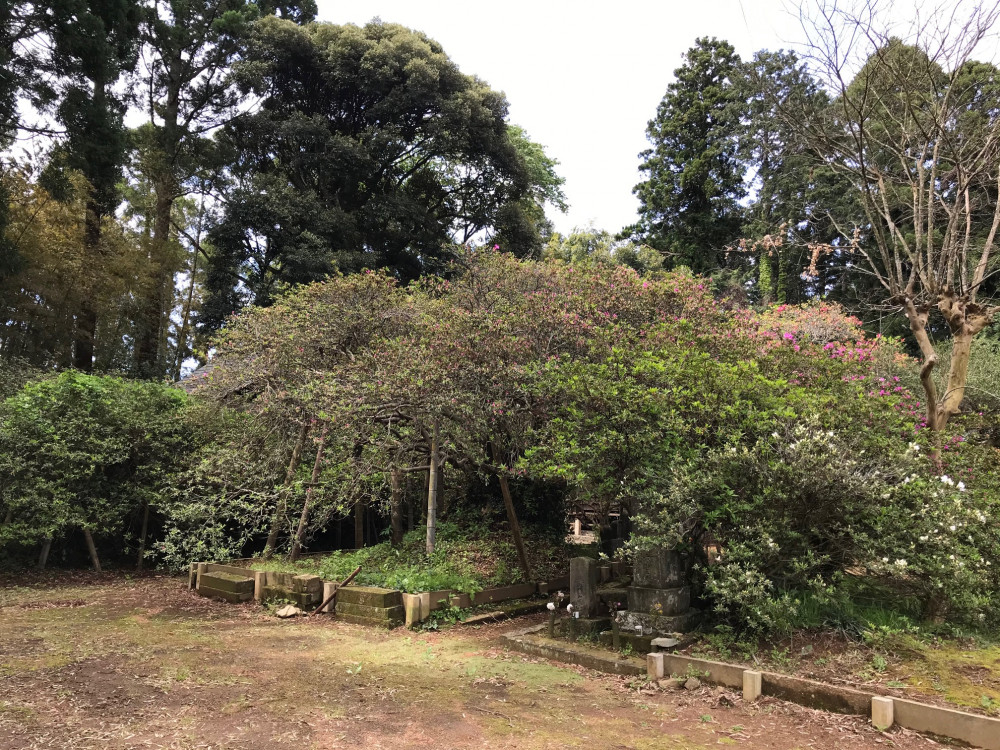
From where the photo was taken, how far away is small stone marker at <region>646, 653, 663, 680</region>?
5562mm

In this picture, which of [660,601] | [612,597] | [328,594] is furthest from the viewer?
[328,594]

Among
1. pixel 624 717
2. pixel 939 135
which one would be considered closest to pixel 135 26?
pixel 939 135

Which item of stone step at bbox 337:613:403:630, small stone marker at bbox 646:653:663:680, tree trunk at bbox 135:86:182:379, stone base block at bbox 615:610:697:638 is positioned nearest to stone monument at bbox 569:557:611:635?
stone base block at bbox 615:610:697:638

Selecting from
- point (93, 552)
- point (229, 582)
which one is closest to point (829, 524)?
point (229, 582)

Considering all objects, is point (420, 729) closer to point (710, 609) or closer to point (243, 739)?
point (243, 739)

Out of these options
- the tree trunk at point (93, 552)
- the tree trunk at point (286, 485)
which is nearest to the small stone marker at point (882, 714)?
the tree trunk at point (286, 485)

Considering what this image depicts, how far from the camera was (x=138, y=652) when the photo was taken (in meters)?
6.47

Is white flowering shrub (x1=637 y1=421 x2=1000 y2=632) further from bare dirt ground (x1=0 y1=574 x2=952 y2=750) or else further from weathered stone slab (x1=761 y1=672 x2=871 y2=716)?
bare dirt ground (x1=0 y1=574 x2=952 y2=750)

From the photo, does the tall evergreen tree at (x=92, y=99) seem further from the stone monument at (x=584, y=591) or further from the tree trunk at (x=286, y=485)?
the stone monument at (x=584, y=591)

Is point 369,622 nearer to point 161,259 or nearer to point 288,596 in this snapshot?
point 288,596

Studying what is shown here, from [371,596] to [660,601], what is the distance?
12.2ft

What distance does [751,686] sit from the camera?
5.01 metres

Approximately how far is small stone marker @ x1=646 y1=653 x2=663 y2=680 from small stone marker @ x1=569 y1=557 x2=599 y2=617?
156 centimetres

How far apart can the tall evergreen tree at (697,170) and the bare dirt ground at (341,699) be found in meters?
21.0
